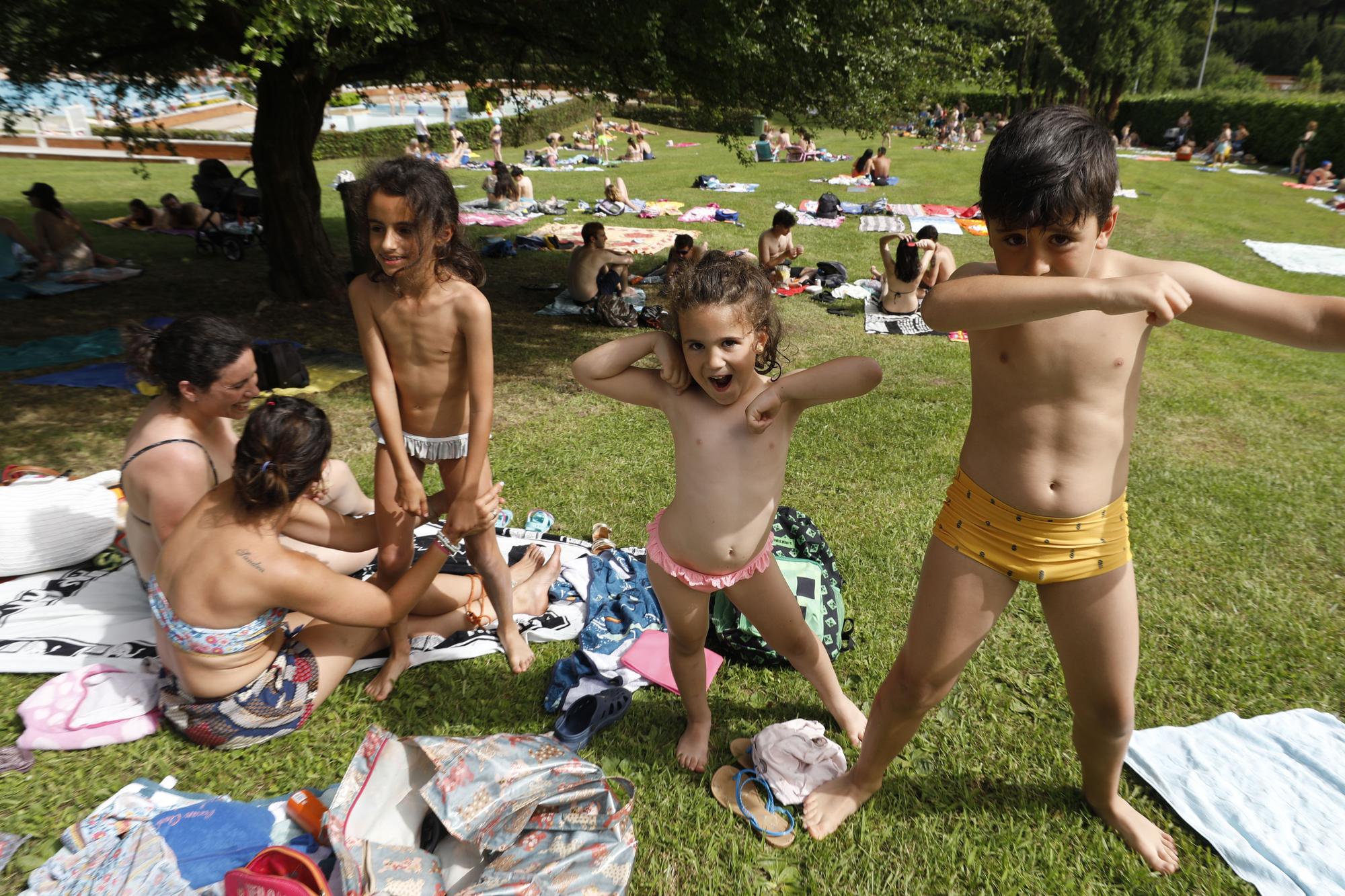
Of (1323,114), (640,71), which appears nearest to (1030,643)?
(640,71)

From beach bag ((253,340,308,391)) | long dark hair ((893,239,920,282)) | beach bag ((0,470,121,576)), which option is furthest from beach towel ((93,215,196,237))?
long dark hair ((893,239,920,282))

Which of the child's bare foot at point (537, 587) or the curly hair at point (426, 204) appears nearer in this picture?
the curly hair at point (426, 204)

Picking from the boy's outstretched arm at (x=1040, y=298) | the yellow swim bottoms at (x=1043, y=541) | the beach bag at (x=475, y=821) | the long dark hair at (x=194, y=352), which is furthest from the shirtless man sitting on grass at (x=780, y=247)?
the beach bag at (x=475, y=821)

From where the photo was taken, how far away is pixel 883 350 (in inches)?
354

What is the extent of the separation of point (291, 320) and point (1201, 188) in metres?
25.0

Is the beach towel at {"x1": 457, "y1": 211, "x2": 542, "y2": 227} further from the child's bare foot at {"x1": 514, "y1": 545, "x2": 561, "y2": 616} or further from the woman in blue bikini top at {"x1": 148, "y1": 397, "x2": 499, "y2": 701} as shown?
the woman in blue bikini top at {"x1": 148, "y1": 397, "x2": 499, "y2": 701}

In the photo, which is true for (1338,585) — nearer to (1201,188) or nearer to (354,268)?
(354,268)

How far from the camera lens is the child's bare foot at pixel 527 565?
14.2 feet

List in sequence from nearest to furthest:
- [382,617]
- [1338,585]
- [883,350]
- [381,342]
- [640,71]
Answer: [382,617] → [381,342] → [1338,585] → [640,71] → [883,350]

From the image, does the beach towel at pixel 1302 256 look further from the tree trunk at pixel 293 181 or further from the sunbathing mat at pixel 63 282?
the sunbathing mat at pixel 63 282

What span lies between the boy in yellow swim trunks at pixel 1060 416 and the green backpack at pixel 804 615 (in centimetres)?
93

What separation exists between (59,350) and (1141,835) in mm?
10105

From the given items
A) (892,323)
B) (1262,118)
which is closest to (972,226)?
(892,323)

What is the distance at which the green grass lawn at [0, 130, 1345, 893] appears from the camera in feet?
9.34
